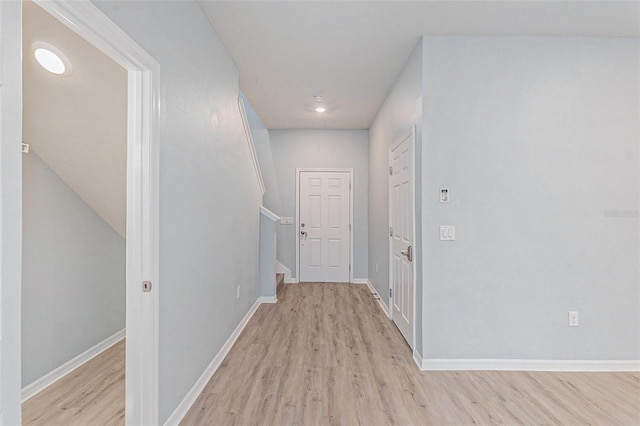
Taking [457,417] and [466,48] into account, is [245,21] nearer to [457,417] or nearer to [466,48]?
[466,48]

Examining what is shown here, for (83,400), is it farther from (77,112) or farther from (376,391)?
(376,391)

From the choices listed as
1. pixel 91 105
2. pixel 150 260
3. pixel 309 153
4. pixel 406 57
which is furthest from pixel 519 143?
pixel 309 153

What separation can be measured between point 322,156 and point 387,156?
1895mm

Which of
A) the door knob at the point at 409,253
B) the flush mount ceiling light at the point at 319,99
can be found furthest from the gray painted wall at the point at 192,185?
the door knob at the point at 409,253

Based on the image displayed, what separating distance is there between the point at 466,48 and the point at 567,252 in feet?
5.99

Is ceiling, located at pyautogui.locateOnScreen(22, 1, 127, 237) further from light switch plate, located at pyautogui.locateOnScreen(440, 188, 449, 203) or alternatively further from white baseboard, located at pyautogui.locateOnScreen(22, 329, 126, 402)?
light switch plate, located at pyautogui.locateOnScreen(440, 188, 449, 203)

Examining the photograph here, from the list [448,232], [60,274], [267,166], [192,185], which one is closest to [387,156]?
[448,232]

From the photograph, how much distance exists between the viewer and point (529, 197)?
270 cm

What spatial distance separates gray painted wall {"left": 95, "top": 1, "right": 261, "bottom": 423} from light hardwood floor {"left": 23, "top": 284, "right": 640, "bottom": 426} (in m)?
0.35

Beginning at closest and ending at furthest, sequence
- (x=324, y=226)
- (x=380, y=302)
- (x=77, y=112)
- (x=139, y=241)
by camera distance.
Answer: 1. (x=139, y=241)
2. (x=77, y=112)
3. (x=380, y=302)
4. (x=324, y=226)

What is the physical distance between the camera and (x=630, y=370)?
2.66 meters

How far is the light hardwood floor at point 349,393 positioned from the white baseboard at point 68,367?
53 millimetres

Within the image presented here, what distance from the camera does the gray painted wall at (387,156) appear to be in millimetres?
2811

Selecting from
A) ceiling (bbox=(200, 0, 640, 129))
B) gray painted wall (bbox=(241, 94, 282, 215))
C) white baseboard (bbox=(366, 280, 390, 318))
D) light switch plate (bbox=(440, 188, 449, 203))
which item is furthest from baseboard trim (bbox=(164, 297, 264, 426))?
gray painted wall (bbox=(241, 94, 282, 215))
